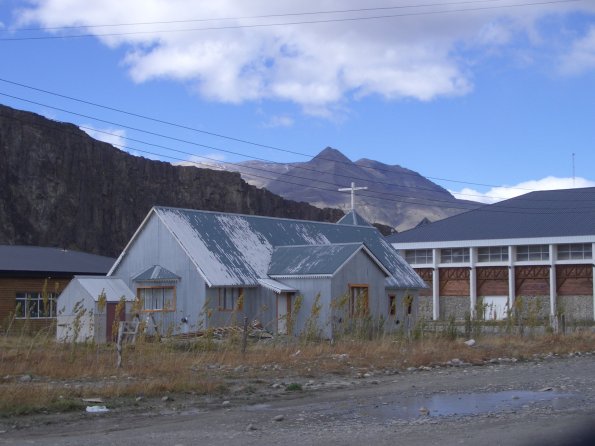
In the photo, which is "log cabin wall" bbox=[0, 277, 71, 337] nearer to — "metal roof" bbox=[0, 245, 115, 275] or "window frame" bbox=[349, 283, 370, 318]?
"metal roof" bbox=[0, 245, 115, 275]

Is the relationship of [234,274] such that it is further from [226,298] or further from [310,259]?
[310,259]

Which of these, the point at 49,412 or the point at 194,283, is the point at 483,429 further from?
A: the point at 194,283

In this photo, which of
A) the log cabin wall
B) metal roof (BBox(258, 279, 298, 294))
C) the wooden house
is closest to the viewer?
the wooden house

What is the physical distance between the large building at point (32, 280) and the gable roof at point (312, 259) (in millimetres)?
9681

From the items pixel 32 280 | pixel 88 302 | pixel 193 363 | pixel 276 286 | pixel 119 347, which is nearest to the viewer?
pixel 119 347

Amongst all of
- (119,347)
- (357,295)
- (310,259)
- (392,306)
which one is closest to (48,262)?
(310,259)

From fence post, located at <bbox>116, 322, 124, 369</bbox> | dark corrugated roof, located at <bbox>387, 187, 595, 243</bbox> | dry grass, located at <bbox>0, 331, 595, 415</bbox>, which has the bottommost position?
dry grass, located at <bbox>0, 331, 595, 415</bbox>

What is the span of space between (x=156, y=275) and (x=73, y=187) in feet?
188

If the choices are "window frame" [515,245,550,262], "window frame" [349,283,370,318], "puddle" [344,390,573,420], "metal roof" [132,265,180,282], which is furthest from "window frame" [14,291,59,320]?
"window frame" [515,245,550,262]

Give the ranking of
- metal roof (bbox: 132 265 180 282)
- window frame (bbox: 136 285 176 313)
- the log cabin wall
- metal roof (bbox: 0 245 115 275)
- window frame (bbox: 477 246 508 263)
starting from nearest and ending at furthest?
window frame (bbox: 136 285 176 313) < metal roof (bbox: 132 265 180 282) < the log cabin wall < metal roof (bbox: 0 245 115 275) < window frame (bbox: 477 246 508 263)

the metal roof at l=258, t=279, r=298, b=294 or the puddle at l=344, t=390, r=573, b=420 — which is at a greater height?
the metal roof at l=258, t=279, r=298, b=294

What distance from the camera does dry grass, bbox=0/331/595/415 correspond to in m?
15.4

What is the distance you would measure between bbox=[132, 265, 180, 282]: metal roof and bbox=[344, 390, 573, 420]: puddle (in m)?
21.9

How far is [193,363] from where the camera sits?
20.8m
